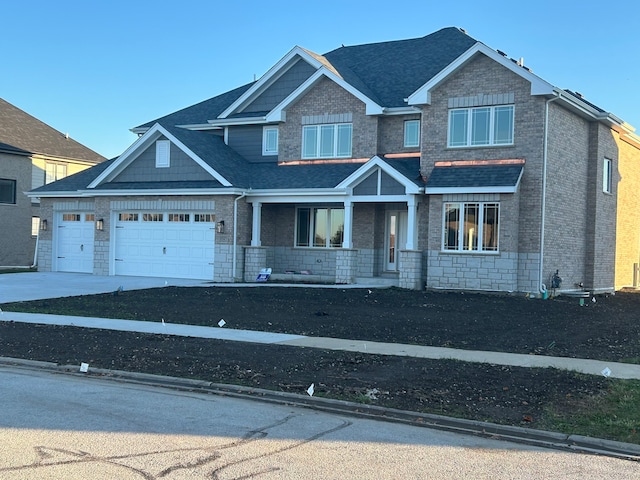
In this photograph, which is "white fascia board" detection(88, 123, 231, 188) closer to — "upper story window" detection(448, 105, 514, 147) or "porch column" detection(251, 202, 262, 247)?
"porch column" detection(251, 202, 262, 247)

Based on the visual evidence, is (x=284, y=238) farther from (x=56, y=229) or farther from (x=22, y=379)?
(x=22, y=379)

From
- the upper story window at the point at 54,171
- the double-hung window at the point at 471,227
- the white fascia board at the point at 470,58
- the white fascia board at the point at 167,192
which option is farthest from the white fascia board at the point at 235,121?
the upper story window at the point at 54,171

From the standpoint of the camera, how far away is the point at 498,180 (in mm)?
21312

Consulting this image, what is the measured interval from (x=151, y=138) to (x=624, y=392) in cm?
2097

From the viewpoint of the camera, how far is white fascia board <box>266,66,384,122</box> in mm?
24984

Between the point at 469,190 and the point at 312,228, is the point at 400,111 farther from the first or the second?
the point at 312,228

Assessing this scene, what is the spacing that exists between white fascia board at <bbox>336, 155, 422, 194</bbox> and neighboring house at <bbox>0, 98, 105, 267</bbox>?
18493 mm

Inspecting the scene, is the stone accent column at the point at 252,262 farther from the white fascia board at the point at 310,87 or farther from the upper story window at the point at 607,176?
the upper story window at the point at 607,176

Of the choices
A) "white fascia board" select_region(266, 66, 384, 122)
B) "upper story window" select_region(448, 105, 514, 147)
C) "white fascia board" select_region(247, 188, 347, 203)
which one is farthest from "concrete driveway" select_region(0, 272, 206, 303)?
"upper story window" select_region(448, 105, 514, 147)

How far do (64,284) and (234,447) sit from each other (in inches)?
749

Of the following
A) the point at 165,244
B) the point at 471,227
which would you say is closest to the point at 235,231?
the point at 165,244

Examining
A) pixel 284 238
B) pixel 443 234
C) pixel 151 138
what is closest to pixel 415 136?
pixel 443 234

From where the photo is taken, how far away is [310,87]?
86.4ft

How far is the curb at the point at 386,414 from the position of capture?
709 centimetres
